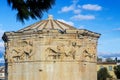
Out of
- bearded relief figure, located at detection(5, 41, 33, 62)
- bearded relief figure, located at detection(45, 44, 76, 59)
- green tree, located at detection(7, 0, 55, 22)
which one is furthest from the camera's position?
bearded relief figure, located at detection(5, 41, 33, 62)

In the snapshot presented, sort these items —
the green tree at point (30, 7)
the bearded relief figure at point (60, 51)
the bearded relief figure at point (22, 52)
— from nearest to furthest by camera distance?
the green tree at point (30, 7), the bearded relief figure at point (60, 51), the bearded relief figure at point (22, 52)

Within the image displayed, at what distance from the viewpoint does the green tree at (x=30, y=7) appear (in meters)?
4.87

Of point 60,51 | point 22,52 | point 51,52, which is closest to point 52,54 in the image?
point 51,52

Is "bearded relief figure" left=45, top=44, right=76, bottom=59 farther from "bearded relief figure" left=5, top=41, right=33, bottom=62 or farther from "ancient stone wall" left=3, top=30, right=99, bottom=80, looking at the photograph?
"bearded relief figure" left=5, top=41, right=33, bottom=62

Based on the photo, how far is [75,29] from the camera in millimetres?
16781

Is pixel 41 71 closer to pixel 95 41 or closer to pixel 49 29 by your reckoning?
pixel 49 29

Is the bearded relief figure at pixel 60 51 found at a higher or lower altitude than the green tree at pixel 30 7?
lower

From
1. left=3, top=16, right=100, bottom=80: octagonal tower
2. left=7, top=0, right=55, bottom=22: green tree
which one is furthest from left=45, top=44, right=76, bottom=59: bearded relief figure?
left=7, top=0, right=55, bottom=22: green tree

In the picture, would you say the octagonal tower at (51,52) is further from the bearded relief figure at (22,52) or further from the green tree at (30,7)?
the green tree at (30,7)

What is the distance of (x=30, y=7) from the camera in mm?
4953

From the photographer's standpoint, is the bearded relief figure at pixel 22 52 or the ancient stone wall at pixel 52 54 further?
the bearded relief figure at pixel 22 52

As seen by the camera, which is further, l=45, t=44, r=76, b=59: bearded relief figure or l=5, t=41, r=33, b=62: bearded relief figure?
l=5, t=41, r=33, b=62: bearded relief figure

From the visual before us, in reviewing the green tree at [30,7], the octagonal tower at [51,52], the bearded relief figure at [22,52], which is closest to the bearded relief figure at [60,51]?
the octagonal tower at [51,52]

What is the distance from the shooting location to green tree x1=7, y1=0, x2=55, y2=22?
16.0ft
